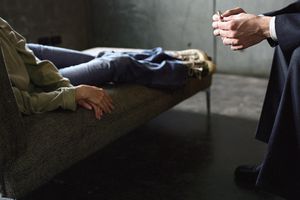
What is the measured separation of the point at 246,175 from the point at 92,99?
745 millimetres

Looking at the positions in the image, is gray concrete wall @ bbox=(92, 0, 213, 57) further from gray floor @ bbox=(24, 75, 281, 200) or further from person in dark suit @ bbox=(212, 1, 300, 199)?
person in dark suit @ bbox=(212, 1, 300, 199)

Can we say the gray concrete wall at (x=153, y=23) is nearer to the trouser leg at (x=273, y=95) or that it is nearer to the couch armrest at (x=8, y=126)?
Answer: the trouser leg at (x=273, y=95)

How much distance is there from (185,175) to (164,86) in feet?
1.41

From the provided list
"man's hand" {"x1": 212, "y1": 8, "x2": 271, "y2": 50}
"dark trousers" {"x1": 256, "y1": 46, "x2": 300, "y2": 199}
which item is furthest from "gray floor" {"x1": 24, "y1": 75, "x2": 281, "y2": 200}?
"man's hand" {"x1": 212, "y1": 8, "x2": 271, "y2": 50}

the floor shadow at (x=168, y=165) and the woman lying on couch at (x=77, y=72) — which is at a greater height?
the woman lying on couch at (x=77, y=72)

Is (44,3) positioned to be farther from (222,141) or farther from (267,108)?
(267,108)

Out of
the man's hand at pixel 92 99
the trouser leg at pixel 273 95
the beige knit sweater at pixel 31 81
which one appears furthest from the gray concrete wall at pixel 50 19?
the trouser leg at pixel 273 95

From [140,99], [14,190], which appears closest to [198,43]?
[140,99]

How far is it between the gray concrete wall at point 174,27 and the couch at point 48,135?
2.23m

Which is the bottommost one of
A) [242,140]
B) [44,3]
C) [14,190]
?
[242,140]

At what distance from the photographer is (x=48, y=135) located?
50.0 inches

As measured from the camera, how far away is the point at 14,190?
3.83ft

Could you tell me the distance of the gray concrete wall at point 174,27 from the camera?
145 inches

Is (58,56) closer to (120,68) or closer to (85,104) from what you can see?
(120,68)
